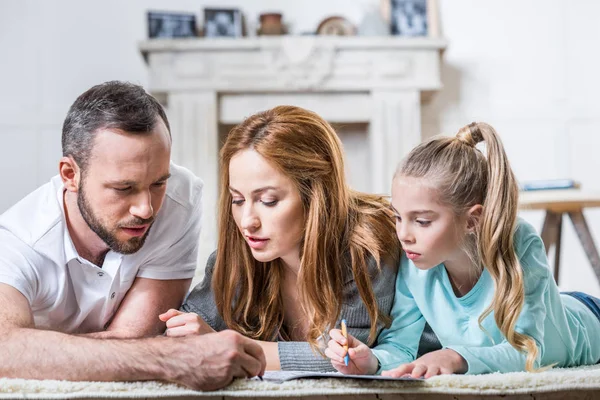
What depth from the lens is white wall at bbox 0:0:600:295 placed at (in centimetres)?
407

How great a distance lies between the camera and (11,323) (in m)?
1.39

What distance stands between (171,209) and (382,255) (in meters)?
0.56

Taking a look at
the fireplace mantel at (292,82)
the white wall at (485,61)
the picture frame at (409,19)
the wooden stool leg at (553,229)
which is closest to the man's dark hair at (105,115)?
the wooden stool leg at (553,229)

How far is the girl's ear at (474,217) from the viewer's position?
1.46 m

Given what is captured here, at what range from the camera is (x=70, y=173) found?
1622 mm

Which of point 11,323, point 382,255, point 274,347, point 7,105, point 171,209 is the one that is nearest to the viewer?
point 11,323

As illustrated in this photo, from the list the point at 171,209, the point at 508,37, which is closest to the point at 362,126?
the point at 508,37

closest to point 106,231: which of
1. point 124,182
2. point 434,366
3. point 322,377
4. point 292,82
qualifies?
point 124,182

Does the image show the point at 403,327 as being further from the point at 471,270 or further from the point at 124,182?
the point at 124,182

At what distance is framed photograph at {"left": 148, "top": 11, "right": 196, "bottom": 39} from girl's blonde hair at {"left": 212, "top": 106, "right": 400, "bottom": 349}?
2.52m

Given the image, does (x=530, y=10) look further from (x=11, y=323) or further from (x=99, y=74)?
(x=11, y=323)

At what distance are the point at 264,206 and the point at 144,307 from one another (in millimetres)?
433

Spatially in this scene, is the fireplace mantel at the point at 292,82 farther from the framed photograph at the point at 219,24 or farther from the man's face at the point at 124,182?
the man's face at the point at 124,182

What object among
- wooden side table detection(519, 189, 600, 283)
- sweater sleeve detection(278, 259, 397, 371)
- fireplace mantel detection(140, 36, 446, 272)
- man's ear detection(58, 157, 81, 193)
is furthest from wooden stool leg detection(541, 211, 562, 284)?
man's ear detection(58, 157, 81, 193)
